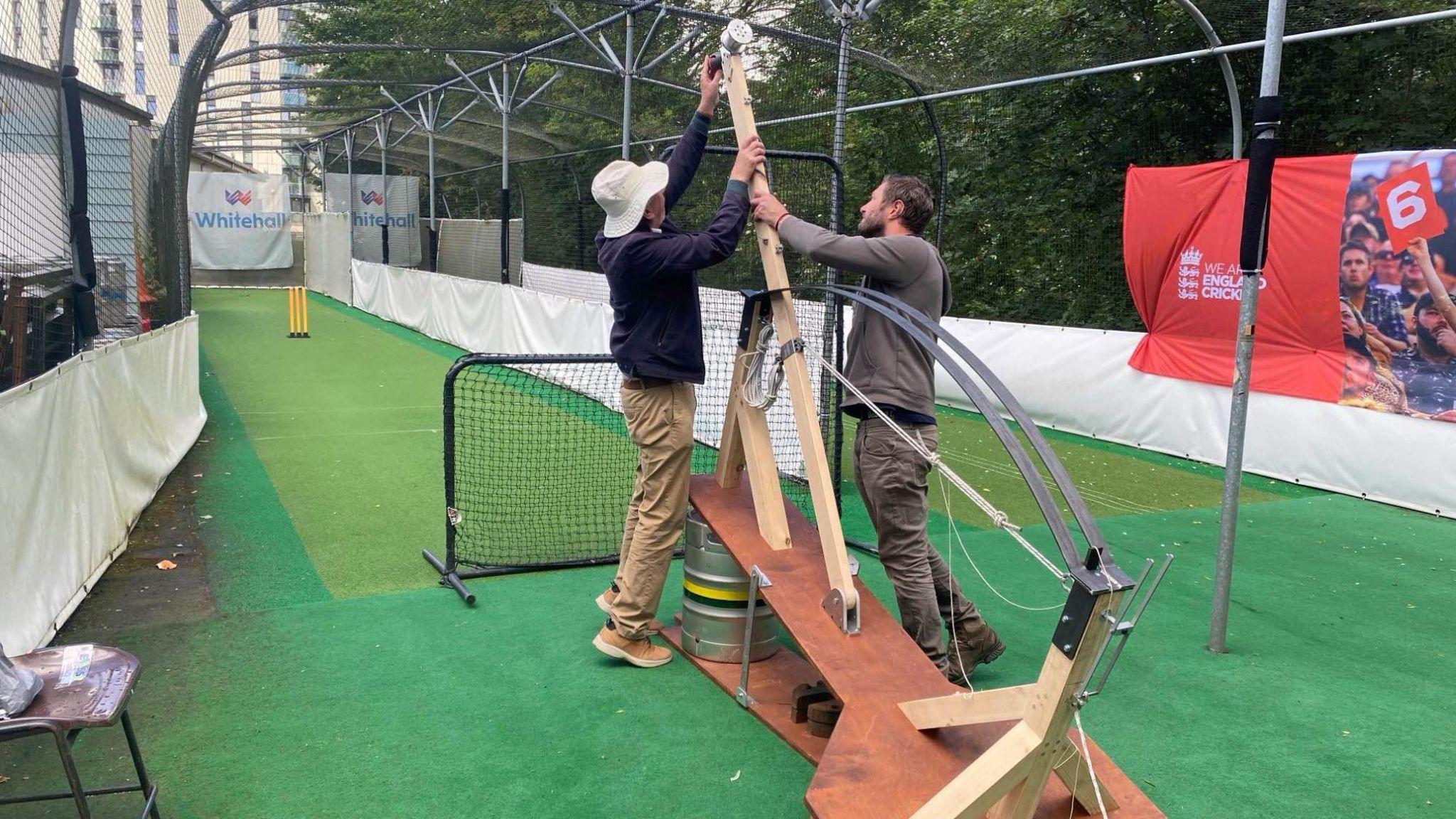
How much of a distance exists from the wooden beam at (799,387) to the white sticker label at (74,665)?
6.74 ft

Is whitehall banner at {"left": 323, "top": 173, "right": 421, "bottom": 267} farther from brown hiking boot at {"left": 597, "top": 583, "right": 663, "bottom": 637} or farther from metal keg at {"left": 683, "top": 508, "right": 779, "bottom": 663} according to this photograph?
metal keg at {"left": 683, "top": 508, "right": 779, "bottom": 663}

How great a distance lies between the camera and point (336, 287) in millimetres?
22891

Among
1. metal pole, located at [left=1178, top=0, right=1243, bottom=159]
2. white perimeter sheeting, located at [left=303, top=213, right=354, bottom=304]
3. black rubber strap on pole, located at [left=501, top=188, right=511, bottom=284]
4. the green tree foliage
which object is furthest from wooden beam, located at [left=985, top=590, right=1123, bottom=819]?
white perimeter sheeting, located at [left=303, top=213, right=354, bottom=304]

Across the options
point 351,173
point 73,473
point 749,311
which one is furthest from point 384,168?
point 749,311

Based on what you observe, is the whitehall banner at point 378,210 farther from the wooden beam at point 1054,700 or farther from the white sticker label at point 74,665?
the wooden beam at point 1054,700

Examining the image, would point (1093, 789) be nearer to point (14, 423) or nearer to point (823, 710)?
point (823, 710)

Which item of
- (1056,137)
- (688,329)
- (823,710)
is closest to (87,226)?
(688,329)

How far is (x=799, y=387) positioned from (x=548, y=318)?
332 inches

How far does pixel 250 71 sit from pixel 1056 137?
41.2 feet

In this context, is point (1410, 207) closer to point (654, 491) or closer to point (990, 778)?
point (654, 491)

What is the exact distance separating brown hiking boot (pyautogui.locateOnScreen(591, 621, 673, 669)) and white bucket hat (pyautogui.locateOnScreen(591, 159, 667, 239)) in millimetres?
1591

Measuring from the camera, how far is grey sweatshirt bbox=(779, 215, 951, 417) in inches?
134

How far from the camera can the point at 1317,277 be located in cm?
734

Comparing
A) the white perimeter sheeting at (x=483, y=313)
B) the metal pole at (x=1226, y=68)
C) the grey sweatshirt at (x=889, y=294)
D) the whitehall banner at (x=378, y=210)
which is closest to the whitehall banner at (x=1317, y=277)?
the metal pole at (x=1226, y=68)
